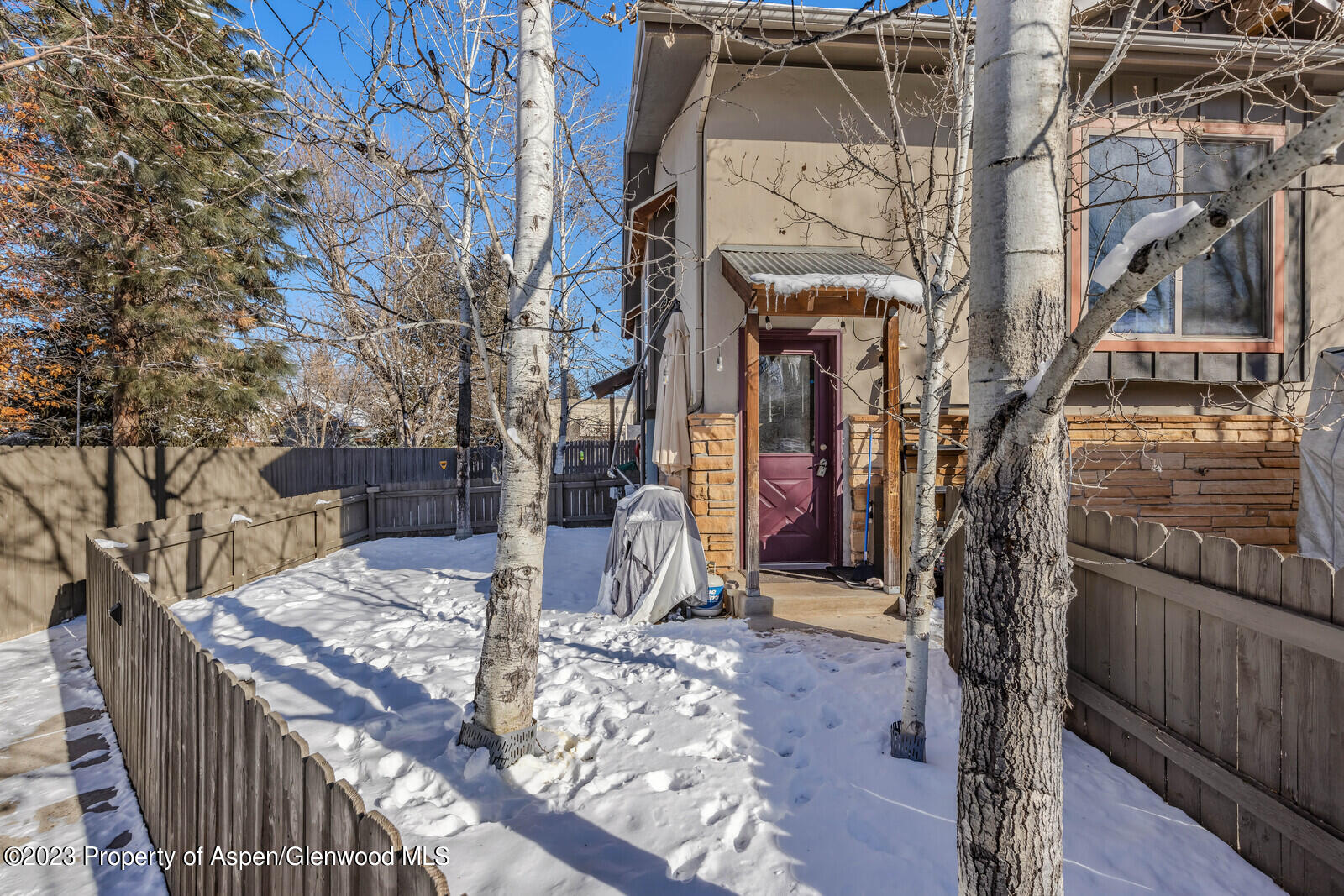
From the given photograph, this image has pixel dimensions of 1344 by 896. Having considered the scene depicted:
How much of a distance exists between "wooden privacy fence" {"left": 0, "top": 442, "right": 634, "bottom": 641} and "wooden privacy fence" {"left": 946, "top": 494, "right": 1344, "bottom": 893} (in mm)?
8456

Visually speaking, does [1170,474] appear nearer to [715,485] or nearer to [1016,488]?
[715,485]

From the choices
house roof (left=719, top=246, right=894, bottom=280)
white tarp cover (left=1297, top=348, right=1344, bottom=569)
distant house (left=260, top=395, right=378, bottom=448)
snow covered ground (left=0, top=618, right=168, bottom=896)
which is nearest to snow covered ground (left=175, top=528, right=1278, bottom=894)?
snow covered ground (left=0, top=618, right=168, bottom=896)

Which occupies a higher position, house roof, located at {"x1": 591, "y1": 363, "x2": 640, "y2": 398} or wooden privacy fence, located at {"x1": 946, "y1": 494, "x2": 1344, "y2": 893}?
house roof, located at {"x1": 591, "y1": 363, "x2": 640, "y2": 398}

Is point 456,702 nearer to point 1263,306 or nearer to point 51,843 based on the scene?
point 51,843

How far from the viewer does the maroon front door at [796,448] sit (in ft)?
21.5

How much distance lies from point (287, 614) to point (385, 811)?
12.5ft

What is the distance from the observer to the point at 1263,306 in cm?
625

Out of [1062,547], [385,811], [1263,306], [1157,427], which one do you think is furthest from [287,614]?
[1263,306]

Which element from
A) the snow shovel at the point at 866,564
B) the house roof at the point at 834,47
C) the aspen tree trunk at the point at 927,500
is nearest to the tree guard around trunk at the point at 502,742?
the aspen tree trunk at the point at 927,500

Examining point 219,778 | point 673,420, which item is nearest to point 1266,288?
point 673,420

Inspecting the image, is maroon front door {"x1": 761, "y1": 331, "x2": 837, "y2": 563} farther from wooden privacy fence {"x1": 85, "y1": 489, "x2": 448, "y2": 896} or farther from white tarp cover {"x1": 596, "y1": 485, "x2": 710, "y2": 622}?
wooden privacy fence {"x1": 85, "y1": 489, "x2": 448, "y2": 896}

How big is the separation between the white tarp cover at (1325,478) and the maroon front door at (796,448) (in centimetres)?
388

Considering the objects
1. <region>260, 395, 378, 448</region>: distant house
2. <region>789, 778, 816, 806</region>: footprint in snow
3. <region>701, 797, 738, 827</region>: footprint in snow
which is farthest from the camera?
<region>260, 395, 378, 448</region>: distant house

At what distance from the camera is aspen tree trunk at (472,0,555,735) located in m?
3.04
